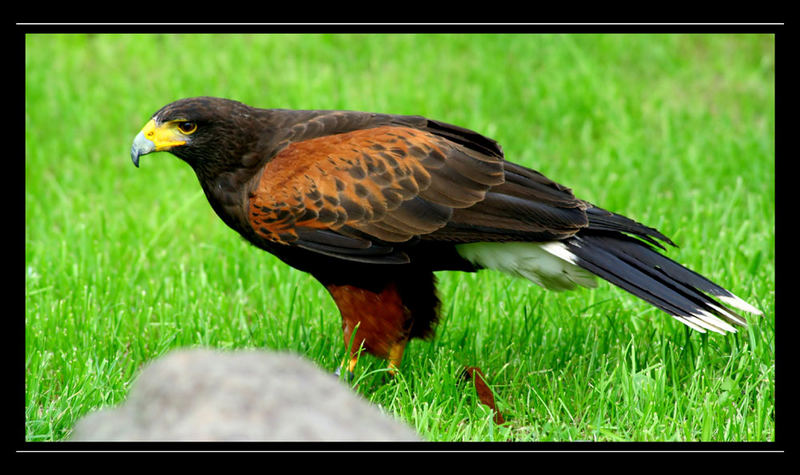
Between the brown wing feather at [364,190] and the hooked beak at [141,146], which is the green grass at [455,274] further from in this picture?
the hooked beak at [141,146]

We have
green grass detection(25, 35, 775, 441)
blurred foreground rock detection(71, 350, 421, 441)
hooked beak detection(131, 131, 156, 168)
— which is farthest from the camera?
hooked beak detection(131, 131, 156, 168)

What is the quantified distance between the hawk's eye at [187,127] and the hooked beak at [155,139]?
0.03 meters

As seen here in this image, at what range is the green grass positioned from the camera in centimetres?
450

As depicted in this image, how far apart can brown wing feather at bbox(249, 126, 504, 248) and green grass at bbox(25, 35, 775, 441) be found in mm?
803

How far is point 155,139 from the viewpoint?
15.5 ft

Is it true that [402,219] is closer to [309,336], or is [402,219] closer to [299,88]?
[309,336]

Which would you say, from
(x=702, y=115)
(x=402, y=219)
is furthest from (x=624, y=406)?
(x=702, y=115)

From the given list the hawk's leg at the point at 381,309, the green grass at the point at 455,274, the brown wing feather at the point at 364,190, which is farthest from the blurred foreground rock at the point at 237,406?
the hawk's leg at the point at 381,309

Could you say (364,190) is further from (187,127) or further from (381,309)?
(187,127)

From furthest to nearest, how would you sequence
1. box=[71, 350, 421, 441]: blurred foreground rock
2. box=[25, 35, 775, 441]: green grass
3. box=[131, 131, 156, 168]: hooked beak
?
1. box=[131, 131, 156, 168]: hooked beak
2. box=[25, 35, 775, 441]: green grass
3. box=[71, 350, 421, 441]: blurred foreground rock

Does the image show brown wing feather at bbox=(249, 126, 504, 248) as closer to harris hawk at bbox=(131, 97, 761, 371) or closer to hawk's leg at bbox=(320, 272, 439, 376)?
harris hawk at bbox=(131, 97, 761, 371)

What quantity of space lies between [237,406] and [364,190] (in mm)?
2130

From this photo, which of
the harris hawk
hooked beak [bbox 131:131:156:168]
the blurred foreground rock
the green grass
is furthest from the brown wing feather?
the blurred foreground rock

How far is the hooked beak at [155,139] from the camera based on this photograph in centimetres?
468
